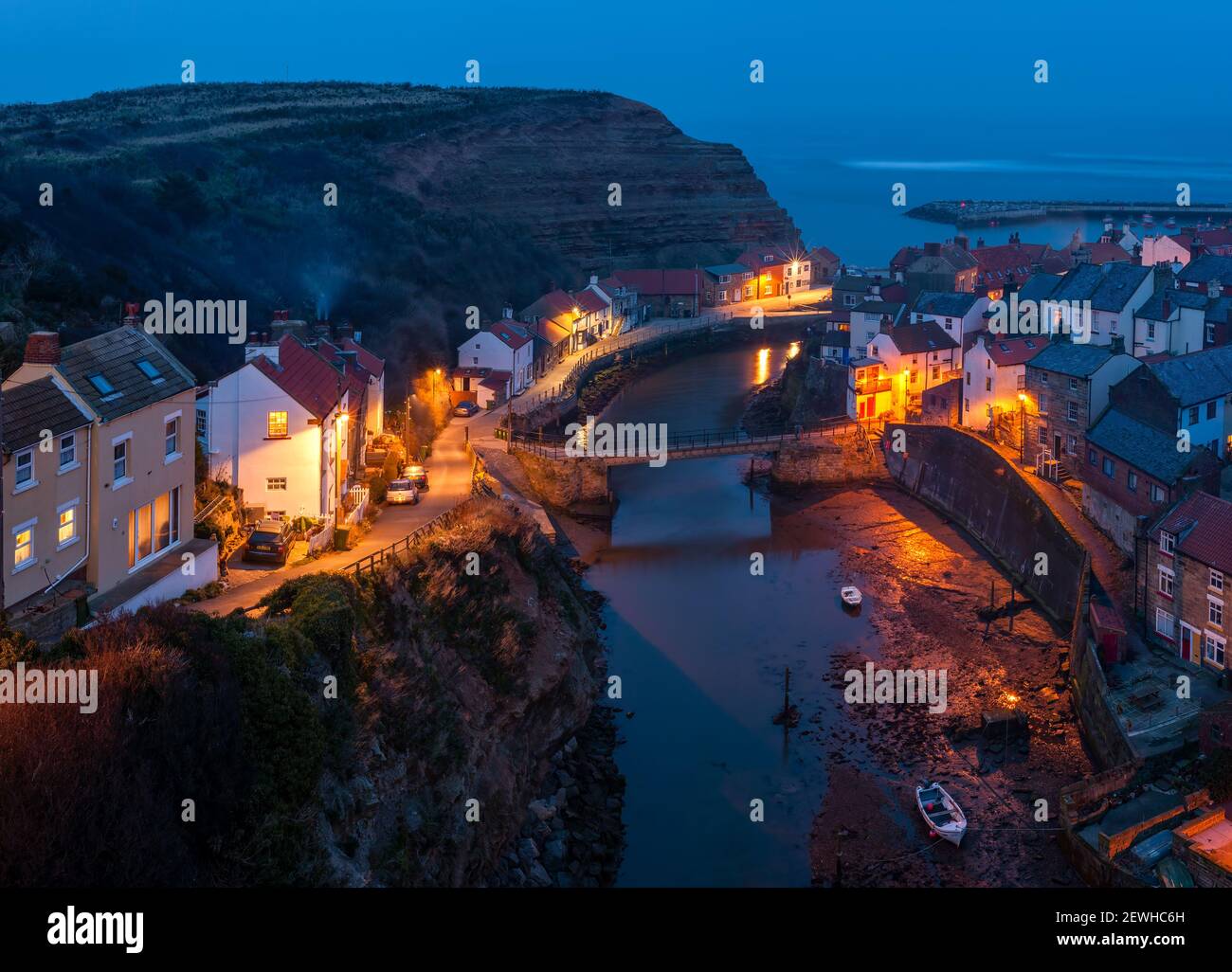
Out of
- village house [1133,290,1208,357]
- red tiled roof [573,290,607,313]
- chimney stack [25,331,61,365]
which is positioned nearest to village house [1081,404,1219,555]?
village house [1133,290,1208,357]

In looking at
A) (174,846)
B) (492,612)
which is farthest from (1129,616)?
(174,846)

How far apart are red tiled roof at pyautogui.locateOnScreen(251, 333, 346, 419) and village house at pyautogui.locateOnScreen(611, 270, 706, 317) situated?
41.8 m

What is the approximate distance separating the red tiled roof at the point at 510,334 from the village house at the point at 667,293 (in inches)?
795

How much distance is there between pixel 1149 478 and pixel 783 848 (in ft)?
41.5

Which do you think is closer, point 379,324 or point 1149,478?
point 1149,478

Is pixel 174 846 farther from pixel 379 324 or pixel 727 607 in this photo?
pixel 379 324

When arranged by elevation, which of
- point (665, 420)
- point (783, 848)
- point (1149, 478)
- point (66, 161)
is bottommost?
point (783, 848)

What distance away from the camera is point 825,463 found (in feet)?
128

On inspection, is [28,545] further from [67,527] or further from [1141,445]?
[1141,445]

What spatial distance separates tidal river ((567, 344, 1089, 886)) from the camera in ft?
60.7

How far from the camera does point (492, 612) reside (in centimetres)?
2098

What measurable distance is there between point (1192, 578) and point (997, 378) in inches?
616

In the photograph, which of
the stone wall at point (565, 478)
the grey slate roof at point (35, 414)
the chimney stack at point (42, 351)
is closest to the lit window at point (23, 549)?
the grey slate roof at point (35, 414)

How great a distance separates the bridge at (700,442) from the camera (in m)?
36.9
